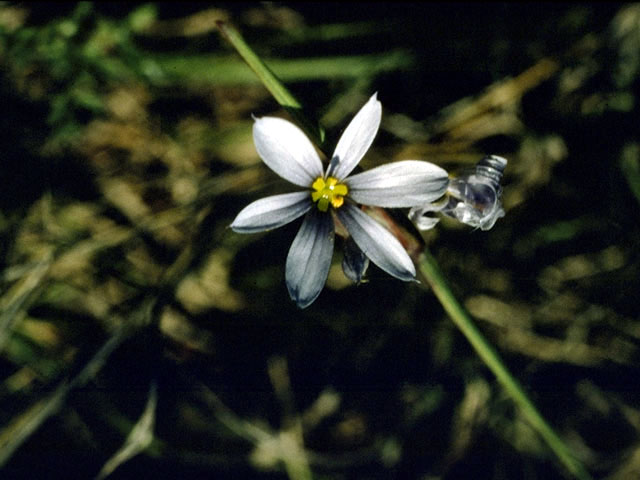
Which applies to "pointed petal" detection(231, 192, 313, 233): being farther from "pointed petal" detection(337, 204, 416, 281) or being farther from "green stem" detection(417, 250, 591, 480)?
"green stem" detection(417, 250, 591, 480)

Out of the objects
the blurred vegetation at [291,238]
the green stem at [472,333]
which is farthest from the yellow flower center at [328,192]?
the blurred vegetation at [291,238]

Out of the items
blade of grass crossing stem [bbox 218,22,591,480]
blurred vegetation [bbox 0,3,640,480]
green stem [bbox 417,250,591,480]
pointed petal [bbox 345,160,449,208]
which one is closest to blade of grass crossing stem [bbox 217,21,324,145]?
blade of grass crossing stem [bbox 218,22,591,480]

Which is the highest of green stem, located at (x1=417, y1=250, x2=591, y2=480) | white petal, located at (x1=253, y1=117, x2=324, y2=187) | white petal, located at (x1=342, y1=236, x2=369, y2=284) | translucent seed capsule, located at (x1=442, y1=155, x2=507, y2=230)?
white petal, located at (x1=253, y1=117, x2=324, y2=187)

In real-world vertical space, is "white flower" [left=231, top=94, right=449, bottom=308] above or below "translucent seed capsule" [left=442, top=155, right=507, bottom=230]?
above

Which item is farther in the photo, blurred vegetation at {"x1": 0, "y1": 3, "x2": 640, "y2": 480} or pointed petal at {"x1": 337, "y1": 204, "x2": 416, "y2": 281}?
blurred vegetation at {"x1": 0, "y1": 3, "x2": 640, "y2": 480}

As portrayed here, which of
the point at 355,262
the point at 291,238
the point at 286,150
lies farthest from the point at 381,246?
the point at 291,238

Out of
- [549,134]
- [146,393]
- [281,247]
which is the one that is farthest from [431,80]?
[146,393]
